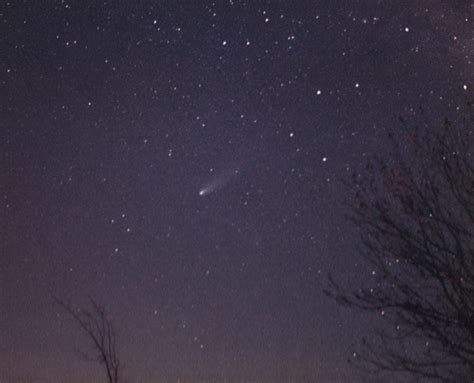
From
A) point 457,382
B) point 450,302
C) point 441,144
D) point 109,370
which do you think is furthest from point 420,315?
point 109,370

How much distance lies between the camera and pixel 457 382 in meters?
9.06

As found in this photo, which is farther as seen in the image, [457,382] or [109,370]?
[109,370]

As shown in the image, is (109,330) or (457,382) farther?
(109,330)

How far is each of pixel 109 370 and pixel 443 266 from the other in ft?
23.8

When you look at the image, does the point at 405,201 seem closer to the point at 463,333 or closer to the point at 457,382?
the point at 463,333

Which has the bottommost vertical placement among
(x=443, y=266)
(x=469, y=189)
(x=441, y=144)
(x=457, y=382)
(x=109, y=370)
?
(x=457, y=382)

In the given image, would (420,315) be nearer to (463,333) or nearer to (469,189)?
(463,333)

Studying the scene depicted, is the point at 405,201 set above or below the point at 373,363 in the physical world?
above

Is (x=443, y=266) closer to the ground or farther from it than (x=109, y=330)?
closer to the ground

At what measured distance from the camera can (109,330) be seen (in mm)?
14242

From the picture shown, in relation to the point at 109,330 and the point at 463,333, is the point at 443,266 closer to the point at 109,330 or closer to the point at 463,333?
the point at 463,333

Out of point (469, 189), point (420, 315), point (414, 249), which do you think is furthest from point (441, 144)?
point (420, 315)

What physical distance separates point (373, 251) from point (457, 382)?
5.64 feet

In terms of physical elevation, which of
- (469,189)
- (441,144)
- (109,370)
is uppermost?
(109,370)
